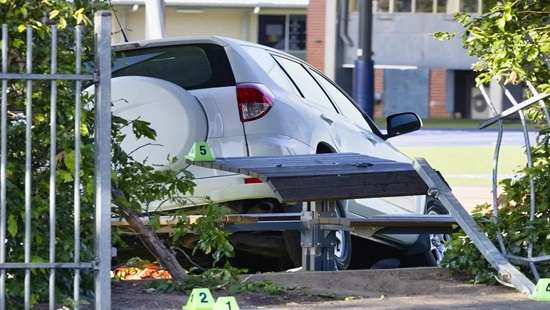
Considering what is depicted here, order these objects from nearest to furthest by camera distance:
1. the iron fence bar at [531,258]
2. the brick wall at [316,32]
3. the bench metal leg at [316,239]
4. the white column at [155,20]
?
the iron fence bar at [531,258] → the bench metal leg at [316,239] → the white column at [155,20] → the brick wall at [316,32]

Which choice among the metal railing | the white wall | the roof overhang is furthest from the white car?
the white wall

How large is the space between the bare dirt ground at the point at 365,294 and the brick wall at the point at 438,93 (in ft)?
174

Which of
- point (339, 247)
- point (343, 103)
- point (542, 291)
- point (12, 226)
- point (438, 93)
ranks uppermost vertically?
point (343, 103)

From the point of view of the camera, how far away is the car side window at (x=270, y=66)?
32.0 feet

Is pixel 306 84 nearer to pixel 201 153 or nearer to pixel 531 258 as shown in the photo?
pixel 201 153

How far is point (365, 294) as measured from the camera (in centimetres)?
761

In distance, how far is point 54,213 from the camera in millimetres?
6203

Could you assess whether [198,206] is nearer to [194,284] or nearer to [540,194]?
[194,284]

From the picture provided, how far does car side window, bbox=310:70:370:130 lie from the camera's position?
11.0m

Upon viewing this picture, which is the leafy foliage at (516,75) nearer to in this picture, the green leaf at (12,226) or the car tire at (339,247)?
the car tire at (339,247)

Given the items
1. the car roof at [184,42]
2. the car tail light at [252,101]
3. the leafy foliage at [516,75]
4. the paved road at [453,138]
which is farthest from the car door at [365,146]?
the paved road at [453,138]

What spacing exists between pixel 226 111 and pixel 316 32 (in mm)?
50524

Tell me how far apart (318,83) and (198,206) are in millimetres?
2590

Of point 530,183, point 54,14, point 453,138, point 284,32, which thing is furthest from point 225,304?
point 284,32
